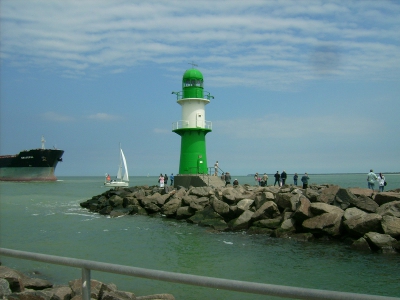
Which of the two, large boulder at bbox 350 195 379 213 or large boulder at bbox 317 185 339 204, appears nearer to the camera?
large boulder at bbox 350 195 379 213

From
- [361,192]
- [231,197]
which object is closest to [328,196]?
[361,192]

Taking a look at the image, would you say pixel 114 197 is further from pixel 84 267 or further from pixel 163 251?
pixel 84 267

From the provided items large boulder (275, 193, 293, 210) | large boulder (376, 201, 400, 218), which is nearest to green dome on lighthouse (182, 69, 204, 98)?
large boulder (275, 193, 293, 210)

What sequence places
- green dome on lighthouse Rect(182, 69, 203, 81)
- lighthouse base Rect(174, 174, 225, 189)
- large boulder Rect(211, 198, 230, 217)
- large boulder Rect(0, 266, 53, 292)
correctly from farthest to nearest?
1. green dome on lighthouse Rect(182, 69, 203, 81)
2. lighthouse base Rect(174, 174, 225, 189)
3. large boulder Rect(211, 198, 230, 217)
4. large boulder Rect(0, 266, 53, 292)

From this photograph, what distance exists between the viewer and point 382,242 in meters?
9.72

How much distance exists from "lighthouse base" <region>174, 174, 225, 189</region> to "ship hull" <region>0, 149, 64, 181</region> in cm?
4894

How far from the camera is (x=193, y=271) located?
8.88m

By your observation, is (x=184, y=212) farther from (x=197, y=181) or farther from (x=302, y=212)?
(x=302, y=212)

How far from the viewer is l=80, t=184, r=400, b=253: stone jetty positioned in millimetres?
10266

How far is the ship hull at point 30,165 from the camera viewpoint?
218ft

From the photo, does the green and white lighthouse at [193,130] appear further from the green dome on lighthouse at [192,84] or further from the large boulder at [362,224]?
the large boulder at [362,224]

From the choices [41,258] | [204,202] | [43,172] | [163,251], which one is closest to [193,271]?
[163,251]

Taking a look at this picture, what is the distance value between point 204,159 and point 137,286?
17.0m

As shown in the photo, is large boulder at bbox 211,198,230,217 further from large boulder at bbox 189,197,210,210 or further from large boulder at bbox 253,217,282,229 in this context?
large boulder at bbox 253,217,282,229
